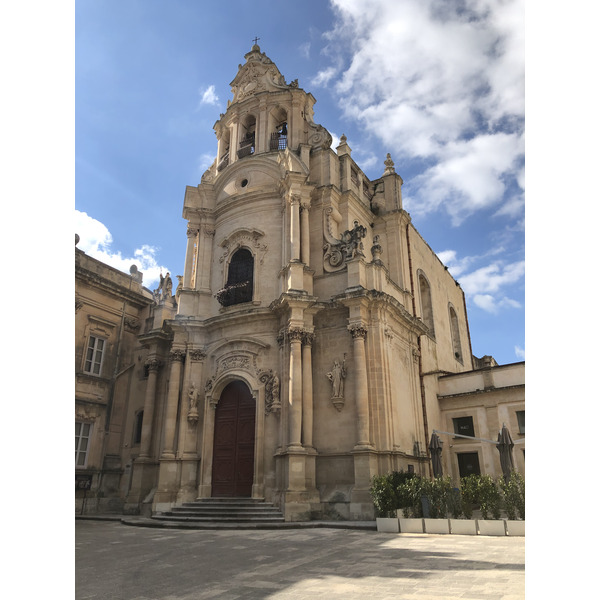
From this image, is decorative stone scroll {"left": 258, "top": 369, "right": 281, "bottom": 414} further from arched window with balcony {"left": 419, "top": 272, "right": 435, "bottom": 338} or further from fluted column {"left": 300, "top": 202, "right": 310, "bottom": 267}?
arched window with balcony {"left": 419, "top": 272, "right": 435, "bottom": 338}

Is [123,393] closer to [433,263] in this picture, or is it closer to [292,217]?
[292,217]

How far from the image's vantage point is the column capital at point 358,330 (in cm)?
1670

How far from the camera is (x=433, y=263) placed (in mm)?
27562

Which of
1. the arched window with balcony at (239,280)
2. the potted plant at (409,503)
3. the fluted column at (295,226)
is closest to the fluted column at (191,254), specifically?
the arched window with balcony at (239,280)

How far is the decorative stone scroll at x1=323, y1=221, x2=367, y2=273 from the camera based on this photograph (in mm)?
18281

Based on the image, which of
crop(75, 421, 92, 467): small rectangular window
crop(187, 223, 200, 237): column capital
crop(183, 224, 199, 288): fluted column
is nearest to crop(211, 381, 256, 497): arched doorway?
crop(183, 224, 199, 288): fluted column

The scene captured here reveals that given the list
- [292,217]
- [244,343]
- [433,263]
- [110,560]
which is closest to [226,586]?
[110,560]

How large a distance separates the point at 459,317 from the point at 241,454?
18.3 m

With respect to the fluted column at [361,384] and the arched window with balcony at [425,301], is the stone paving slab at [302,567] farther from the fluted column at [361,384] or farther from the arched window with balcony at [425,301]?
the arched window with balcony at [425,301]

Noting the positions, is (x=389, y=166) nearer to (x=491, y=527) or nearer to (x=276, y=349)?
(x=276, y=349)

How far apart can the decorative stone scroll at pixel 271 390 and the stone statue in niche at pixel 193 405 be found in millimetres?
2857

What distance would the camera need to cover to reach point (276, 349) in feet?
58.9

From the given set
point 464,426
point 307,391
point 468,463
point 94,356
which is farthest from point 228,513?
point 94,356

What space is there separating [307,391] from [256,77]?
16.5 m
